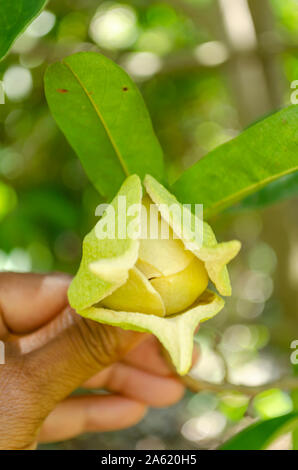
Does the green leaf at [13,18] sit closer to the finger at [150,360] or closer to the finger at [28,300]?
the finger at [28,300]

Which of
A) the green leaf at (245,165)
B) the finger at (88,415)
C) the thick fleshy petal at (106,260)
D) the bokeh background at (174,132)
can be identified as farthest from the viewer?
the bokeh background at (174,132)

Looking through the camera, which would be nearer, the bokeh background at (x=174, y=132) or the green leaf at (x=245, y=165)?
the green leaf at (x=245, y=165)

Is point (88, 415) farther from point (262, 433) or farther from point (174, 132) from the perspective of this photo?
point (174, 132)

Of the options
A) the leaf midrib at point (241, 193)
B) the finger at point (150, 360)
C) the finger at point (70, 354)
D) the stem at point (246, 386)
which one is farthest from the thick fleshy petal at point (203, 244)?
the finger at point (150, 360)

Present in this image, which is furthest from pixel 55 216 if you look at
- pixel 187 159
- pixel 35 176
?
pixel 187 159

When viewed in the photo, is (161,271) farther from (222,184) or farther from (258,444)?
(258,444)

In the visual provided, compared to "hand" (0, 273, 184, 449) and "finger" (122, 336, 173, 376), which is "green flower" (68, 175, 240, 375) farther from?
"finger" (122, 336, 173, 376)

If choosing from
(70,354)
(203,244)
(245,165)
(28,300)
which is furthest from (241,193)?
(28,300)
